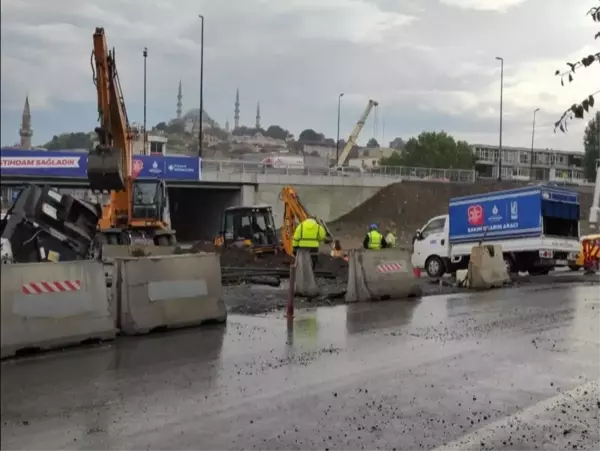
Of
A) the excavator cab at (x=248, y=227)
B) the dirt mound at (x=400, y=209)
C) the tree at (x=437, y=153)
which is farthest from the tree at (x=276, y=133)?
the excavator cab at (x=248, y=227)

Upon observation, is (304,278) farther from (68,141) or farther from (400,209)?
(400,209)

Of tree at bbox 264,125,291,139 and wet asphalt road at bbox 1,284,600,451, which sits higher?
tree at bbox 264,125,291,139

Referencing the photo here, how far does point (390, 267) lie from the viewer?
14.9m

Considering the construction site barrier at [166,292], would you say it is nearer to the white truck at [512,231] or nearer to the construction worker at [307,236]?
the construction worker at [307,236]

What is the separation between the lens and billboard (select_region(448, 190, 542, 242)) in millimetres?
21812

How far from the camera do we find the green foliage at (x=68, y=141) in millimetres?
2779

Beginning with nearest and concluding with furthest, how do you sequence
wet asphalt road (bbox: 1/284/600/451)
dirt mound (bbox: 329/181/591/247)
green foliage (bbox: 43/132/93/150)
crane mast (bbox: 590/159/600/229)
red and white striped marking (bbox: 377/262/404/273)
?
green foliage (bbox: 43/132/93/150) → wet asphalt road (bbox: 1/284/600/451) → red and white striped marking (bbox: 377/262/404/273) → crane mast (bbox: 590/159/600/229) → dirt mound (bbox: 329/181/591/247)

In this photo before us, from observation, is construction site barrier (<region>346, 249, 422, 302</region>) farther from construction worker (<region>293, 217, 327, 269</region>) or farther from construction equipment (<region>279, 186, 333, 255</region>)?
construction equipment (<region>279, 186, 333, 255</region>)

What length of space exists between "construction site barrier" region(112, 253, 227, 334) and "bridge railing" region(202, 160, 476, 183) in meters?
41.6

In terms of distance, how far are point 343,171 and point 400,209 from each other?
627cm

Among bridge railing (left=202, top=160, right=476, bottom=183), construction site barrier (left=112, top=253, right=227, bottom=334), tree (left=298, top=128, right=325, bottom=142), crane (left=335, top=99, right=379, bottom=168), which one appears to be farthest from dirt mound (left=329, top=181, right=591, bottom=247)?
tree (left=298, top=128, right=325, bottom=142)

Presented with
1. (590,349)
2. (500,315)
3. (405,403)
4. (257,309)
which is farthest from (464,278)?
(405,403)

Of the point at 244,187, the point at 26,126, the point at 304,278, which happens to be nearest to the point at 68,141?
the point at 26,126

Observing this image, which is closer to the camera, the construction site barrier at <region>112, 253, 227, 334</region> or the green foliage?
the green foliage
